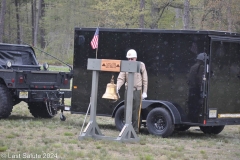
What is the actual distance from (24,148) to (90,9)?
128 ft

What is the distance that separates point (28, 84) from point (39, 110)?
1.47m

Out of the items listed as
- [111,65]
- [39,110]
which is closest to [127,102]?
[111,65]

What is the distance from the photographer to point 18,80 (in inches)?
547

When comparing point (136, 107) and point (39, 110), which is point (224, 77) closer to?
point (136, 107)

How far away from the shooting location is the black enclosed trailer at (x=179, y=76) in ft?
39.8

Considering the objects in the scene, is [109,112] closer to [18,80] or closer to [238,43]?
[18,80]

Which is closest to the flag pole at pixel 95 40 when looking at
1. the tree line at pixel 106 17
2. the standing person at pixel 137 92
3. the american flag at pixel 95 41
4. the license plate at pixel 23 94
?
the american flag at pixel 95 41

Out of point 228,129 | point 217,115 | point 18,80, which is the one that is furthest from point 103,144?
point 228,129

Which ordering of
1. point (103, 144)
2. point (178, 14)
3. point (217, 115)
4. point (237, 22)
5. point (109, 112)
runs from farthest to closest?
1. point (178, 14)
2. point (237, 22)
3. point (109, 112)
4. point (217, 115)
5. point (103, 144)

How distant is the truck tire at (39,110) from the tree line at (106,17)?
14687 mm

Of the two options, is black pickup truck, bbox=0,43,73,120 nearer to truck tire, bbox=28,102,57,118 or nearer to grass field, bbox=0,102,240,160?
truck tire, bbox=28,102,57,118

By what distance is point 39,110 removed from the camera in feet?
50.5

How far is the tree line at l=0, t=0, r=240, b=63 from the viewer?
1422 inches

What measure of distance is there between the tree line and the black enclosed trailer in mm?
15895
